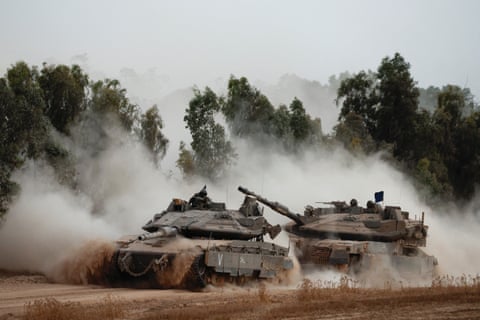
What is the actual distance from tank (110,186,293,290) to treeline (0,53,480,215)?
233 inches

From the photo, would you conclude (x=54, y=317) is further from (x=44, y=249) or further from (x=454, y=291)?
(x=44, y=249)

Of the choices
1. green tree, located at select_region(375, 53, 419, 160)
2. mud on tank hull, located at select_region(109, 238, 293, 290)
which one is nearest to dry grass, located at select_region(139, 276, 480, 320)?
mud on tank hull, located at select_region(109, 238, 293, 290)

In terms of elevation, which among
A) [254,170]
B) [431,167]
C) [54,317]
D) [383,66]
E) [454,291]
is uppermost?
[383,66]

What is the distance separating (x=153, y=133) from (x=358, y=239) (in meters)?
13.7

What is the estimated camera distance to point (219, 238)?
24406 millimetres

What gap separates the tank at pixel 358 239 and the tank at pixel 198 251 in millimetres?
1954

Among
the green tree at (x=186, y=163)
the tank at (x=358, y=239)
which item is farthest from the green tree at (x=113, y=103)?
the tank at (x=358, y=239)

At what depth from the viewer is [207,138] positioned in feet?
132

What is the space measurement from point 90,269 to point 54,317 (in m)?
8.24

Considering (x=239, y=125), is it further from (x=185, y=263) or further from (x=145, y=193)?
(x=185, y=263)

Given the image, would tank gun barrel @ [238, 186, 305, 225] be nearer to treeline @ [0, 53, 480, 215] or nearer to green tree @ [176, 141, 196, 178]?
treeline @ [0, 53, 480, 215]

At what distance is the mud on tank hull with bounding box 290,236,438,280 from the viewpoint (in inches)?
1043

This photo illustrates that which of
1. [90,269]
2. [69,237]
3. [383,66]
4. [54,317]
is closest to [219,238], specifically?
[90,269]

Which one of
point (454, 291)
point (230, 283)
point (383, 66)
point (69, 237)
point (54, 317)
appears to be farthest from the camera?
point (383, 66)
